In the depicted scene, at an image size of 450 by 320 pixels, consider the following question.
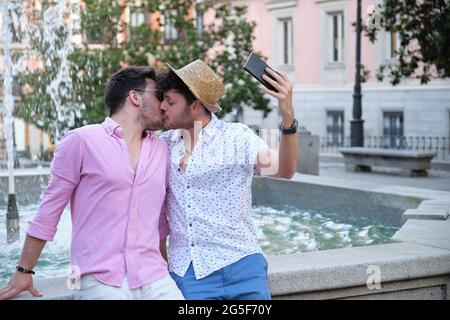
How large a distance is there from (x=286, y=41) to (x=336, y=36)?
306 centimetres

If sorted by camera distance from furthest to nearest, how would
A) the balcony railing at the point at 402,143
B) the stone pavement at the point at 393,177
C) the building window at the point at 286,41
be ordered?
1. the building window at the point at 286,41
2. the balcony railing at the point at 402,143
3. the stone pavement at the point at 393,177

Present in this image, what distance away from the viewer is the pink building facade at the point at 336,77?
26500 mm

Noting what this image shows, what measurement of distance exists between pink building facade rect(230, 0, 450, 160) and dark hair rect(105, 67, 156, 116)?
2186 centimetres

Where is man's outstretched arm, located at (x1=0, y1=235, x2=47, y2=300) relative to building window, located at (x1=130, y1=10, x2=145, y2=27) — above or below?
below

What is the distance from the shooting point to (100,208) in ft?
11.1

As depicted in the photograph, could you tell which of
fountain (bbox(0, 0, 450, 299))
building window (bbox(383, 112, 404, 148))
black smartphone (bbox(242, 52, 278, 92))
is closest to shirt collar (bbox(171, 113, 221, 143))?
black smartphone (bbox(242, 52, 278, 92))

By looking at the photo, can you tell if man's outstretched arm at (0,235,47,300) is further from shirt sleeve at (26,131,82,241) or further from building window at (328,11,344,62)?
building window at (328,11,344,62)

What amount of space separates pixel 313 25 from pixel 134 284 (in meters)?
28.5

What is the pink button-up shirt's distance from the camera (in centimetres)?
338

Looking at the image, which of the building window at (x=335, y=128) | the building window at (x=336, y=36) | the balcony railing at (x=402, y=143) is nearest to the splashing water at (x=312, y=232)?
the balcony railing at (x=402, y=143)

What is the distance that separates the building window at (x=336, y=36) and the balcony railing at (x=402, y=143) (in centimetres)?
321

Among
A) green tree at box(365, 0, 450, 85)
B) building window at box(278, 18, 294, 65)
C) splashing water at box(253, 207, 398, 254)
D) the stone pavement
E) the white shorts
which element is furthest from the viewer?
building window at box(278, 18, 294, 65)

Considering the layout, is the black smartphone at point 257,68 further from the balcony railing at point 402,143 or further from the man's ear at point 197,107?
the balcony railing at point 402,143
